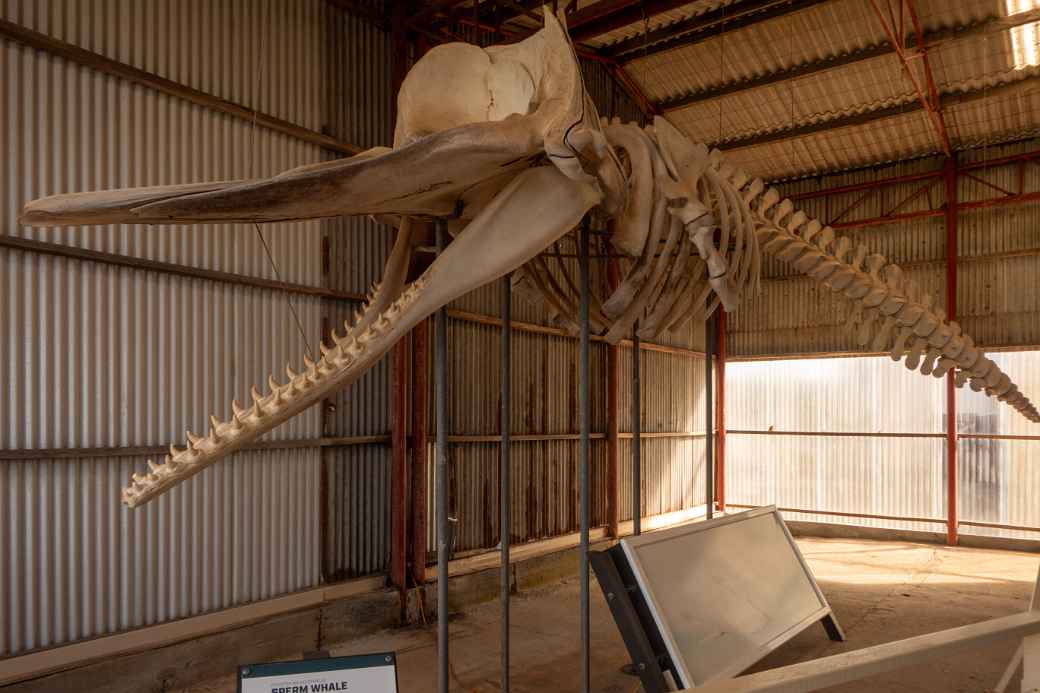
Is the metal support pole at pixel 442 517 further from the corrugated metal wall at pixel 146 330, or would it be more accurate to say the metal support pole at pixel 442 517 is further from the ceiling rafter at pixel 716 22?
the ceiling rafter at pixel 716 22

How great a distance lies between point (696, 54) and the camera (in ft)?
39.9

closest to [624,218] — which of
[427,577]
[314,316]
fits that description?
[314,316]

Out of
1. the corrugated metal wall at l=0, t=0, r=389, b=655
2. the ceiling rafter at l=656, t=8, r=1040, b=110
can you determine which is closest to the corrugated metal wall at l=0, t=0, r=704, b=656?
the corrugated metal wall at l=0, t=0, r=389, b=655

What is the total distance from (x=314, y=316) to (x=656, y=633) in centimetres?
487

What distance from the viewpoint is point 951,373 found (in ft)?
44.1

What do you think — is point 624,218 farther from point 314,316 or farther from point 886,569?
point 886,569

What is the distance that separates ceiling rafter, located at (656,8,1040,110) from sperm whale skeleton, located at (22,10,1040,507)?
6679mm

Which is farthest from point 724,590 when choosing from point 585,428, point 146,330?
point 146,330

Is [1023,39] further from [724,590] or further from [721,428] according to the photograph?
[724,590]

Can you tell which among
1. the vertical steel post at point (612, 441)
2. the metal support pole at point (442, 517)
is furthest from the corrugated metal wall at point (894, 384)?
the metal support pole at point (442, 517)

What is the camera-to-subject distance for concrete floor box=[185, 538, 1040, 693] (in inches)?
274

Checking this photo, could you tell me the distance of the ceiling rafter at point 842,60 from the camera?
9.94 meters

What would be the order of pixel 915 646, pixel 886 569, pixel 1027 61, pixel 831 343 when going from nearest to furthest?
pixel 915 646
pixel 1027 61
pixel 886 569
pixel 831 343

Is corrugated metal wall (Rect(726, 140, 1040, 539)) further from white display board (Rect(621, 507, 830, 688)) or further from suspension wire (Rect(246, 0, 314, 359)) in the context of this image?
suspension wire (Rect(246, 0, 314, 359))
